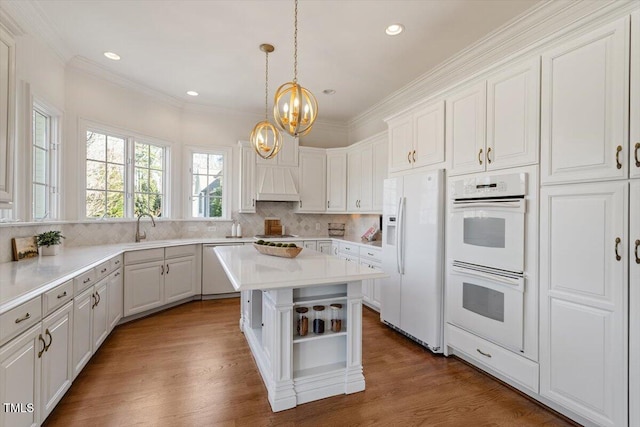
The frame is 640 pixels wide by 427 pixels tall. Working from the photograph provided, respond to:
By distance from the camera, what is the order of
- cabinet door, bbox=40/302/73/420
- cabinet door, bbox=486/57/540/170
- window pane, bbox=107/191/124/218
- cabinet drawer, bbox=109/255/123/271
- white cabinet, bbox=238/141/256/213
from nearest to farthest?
cabinet door, bbox=40/302/73/420, cabinet door, bbox=486/57/540/170, cabinet drawer, bbox=109/255/123/271, window pane, bbox=107/191/124/218, white cabinet, bbox=238/141/256/213

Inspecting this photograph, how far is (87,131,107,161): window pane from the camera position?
375 centimetres

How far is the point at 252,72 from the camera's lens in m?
3.78

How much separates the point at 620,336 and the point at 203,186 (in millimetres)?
5036

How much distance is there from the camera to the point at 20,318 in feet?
5.01

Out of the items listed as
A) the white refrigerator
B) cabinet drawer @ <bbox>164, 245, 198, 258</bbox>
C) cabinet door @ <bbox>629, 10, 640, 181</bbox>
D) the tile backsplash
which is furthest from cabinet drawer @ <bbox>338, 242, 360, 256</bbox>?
cabinet door @ <bbox>629, 10, 640, 181</bbox>

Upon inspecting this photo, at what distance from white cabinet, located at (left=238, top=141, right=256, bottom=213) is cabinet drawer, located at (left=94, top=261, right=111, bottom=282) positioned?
2244 mm

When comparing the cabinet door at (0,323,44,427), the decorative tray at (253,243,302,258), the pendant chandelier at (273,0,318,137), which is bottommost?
the cabinet door at (0,323,44,427)

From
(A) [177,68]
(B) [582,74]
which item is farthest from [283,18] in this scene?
(B) [582,74]

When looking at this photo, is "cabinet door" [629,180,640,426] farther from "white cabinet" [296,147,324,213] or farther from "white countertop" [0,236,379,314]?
"white cabinet" [296,147,324,213]

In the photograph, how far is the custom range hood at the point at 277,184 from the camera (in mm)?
5023

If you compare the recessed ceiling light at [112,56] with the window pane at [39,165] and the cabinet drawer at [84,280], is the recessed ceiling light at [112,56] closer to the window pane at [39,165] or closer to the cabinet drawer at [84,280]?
the window pane at [39,165]

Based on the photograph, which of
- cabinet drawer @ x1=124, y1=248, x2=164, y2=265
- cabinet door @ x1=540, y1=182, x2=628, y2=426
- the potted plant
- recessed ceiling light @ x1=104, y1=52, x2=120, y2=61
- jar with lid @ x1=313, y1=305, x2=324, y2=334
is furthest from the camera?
cabinet drawer @ x1=124, y1=248, x2=164, y2=265

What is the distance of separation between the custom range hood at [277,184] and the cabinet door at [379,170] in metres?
1.41

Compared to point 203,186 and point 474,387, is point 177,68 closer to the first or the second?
point 203,186
